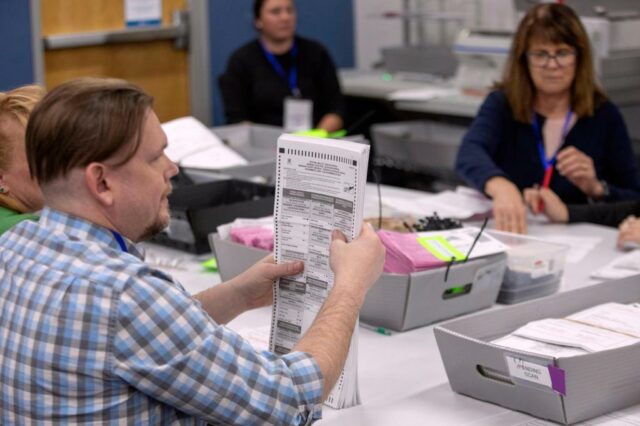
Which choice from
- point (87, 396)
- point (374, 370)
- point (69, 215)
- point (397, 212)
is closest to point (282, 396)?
point (87, 396)

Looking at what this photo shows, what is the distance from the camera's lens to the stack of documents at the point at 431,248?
6.87 ft

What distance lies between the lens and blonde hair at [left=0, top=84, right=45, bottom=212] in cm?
196

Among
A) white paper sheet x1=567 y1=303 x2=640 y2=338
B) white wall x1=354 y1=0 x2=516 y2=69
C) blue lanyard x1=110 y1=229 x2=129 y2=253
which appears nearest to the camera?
blue lanyard x1=110 y1=229 x2=129 y2=253

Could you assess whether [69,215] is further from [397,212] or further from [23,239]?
[397,212]

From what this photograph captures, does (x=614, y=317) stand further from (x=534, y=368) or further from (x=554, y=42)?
(x=554, y=42)

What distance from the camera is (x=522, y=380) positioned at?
1677 millimetres

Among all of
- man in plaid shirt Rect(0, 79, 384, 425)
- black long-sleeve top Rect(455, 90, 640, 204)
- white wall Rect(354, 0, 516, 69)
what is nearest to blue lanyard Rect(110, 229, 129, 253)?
man in plaid shirt Rect(0, 79, 384, 425)

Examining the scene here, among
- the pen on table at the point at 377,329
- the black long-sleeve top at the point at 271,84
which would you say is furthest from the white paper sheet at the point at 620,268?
the black long-sleeve top at the point at 271,84

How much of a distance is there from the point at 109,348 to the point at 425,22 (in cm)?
500

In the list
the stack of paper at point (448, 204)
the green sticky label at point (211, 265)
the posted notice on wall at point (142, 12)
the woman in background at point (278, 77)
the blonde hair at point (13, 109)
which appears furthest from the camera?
the posted notice on wall at point (142, 12)

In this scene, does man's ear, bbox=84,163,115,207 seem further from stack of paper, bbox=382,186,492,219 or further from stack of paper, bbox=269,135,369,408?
stack of paper, bbox=382,186,492,219

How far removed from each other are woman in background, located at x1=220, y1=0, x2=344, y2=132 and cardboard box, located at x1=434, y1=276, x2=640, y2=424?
3239mm

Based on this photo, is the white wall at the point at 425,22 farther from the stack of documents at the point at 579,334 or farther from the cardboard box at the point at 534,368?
the cardboard box at the point at 534,368

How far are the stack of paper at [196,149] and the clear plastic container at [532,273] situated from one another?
1209 millimetres
